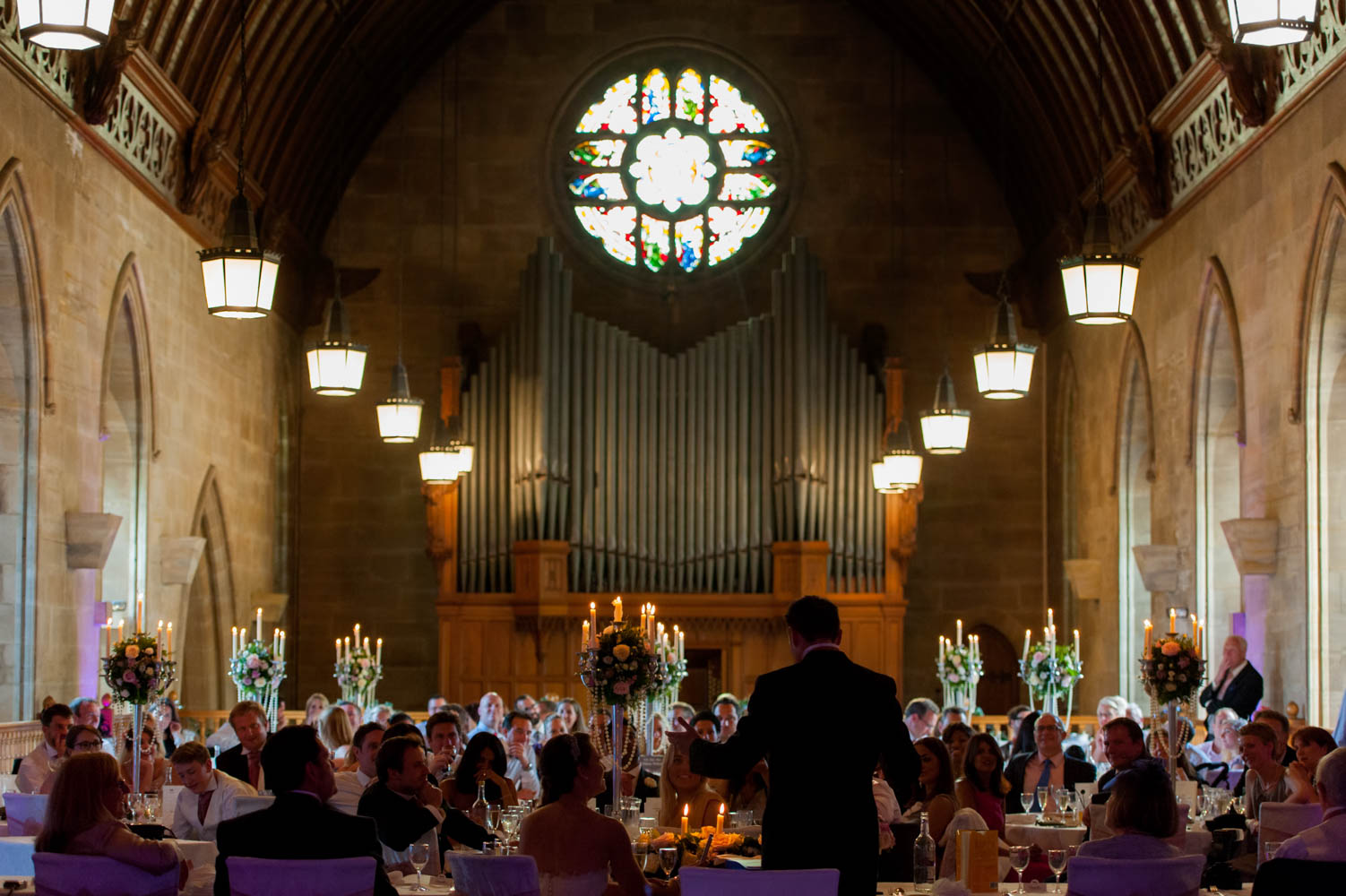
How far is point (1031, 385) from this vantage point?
19797 millimetres

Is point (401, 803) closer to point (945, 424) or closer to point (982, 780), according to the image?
point (982, 780)

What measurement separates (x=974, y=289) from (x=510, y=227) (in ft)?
15.6

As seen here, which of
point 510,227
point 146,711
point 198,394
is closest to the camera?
point 146,711

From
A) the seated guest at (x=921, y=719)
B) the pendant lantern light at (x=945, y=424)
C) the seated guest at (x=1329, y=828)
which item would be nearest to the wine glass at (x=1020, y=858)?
the seated guest at (x=1329, y=828)

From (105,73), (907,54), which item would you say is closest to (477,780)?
(105,73)

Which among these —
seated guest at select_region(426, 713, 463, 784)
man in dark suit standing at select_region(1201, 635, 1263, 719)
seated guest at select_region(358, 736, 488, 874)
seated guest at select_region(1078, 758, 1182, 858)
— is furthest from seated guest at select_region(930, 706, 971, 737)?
seated guest at select_region(1078, 758, 1182, 858)

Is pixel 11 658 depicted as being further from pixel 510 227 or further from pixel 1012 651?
pixel 1012 651

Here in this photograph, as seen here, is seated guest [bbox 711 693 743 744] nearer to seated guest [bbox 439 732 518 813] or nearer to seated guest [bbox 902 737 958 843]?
seated guest [bbox 439 732 518 813]

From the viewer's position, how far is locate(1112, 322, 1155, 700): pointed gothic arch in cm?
1677

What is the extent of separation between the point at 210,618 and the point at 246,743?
304 inches

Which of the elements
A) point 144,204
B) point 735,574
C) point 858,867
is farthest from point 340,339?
point 858,867

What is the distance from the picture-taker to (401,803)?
292 inches

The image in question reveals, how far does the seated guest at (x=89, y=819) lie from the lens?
5.93m

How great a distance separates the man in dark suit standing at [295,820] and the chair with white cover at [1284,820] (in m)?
3.49
